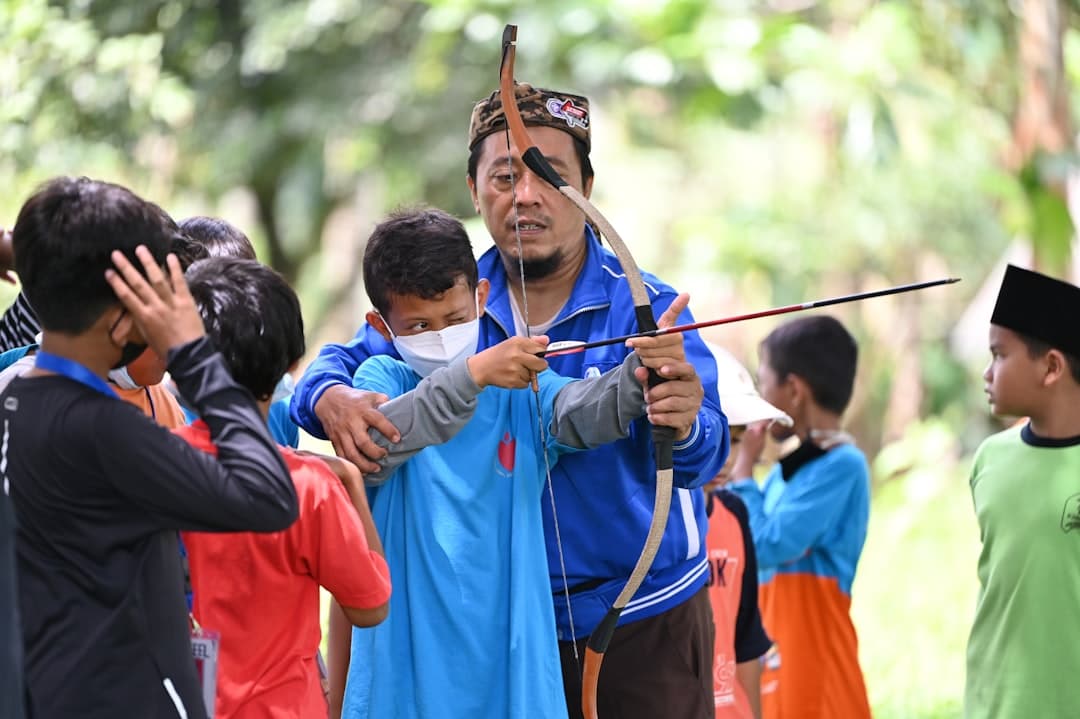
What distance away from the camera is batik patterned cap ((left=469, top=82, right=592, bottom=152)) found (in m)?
3.24

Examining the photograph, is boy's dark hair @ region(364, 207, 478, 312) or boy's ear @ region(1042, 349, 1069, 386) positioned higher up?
boy's dark hair @ region(364, 207, 478, 312)

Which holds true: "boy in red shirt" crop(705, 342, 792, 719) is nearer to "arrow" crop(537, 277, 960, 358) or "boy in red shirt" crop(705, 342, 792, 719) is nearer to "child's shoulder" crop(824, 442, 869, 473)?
"child's shoulder" crop(824, 442, 869, 473)

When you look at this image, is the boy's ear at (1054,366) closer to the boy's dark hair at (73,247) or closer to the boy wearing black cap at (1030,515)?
the boy wearing black cap at (1030,515)

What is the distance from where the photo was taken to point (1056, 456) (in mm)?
3725

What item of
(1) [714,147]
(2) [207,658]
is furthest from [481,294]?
(1) [714,147]

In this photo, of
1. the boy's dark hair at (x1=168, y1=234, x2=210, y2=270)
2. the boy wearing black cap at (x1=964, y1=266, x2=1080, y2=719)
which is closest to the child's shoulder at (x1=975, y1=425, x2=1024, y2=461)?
the boy wearing black cap at (x1=964, y1=266, x2=1080, y2=719)

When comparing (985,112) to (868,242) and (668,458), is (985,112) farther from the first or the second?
(668,458)

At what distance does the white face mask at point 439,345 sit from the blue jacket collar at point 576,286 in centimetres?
22

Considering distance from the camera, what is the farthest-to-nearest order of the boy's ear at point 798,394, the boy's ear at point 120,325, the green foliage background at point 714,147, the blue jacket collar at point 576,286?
the green foliage background at point 714,147 < the boy's ear at point 798,394 < the blue jacket collar at point 576,286 < the boy's ear at point 120,325

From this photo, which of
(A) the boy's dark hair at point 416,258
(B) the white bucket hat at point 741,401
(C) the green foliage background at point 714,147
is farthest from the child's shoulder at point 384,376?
(C) the green foliage background at point 714,147

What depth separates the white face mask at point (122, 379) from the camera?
2.87 meters

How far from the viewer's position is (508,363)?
266 centimetres

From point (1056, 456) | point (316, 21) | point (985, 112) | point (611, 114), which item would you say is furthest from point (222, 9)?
point (1056, 456)

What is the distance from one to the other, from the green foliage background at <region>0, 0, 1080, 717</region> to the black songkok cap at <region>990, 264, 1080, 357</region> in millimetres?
2897
